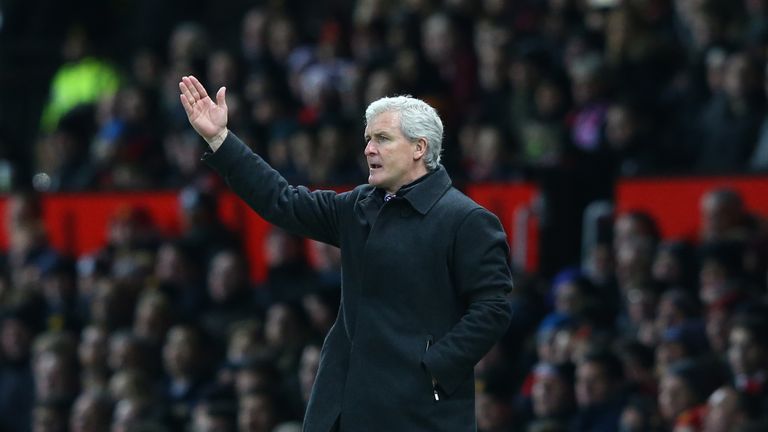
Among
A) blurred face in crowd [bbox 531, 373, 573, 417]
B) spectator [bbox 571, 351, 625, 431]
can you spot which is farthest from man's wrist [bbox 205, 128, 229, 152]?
blurred face in crowd [bbox 531, 373, 573, 417]

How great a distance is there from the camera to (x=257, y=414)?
10094 mm

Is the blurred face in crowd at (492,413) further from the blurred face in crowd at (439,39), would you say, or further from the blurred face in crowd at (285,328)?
the blurred face in crowd at (439,39)

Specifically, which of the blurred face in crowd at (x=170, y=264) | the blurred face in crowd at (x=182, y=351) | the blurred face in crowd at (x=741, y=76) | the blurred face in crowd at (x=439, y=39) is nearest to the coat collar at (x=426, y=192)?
the blurred face in crowd at (x=741, y=76)

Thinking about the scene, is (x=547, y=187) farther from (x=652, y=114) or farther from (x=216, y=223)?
(x=216, y=223)

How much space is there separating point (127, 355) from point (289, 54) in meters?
3.33

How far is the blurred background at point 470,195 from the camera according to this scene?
30.8ft

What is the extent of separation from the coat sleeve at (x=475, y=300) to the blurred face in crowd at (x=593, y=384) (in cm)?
353

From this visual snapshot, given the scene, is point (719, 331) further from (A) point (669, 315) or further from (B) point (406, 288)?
(B) point (406, 288)

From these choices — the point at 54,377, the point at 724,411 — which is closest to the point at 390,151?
the point at 724,411

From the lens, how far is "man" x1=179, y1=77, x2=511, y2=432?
5.52 m

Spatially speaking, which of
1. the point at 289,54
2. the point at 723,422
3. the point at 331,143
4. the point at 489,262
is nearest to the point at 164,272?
the point at 331,143

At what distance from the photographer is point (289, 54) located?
14078mm

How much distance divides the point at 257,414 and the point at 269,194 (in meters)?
4.45

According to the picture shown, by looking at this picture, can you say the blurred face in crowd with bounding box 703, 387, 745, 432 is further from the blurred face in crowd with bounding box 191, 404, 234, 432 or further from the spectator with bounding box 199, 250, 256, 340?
the spectator with bounding box 199, 250, 256, 340
